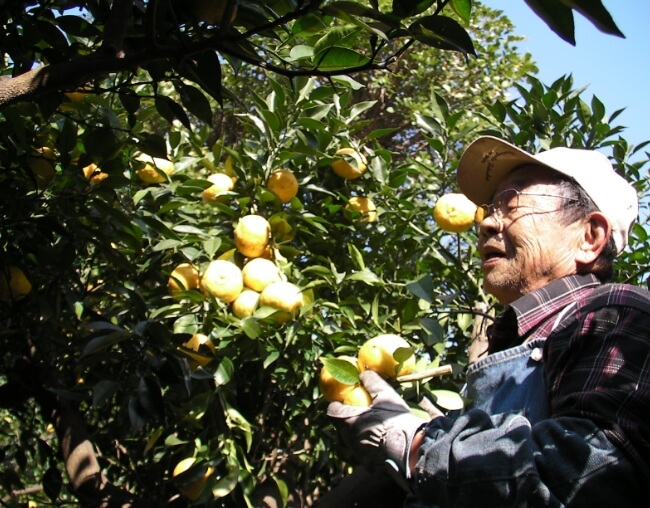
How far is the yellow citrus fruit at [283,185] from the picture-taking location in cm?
242

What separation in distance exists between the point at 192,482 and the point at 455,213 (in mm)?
1015

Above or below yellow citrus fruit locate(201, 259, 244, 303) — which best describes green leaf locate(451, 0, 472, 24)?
above

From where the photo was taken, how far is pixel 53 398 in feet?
7.50

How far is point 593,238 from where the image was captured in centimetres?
171

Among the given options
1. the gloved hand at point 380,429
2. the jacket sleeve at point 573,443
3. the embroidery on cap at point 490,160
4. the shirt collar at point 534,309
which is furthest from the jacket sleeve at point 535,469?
the embroidery on cap at point 490,160

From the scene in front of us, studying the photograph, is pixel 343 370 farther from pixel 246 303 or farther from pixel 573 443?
pixel 573 443

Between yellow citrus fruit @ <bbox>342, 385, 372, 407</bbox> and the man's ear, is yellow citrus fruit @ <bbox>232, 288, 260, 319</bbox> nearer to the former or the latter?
yellow citrus fruit @ <bbox>342, 385, 372, 407</bbox>

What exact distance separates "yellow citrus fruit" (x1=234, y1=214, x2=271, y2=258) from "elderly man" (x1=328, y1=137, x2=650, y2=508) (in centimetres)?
67

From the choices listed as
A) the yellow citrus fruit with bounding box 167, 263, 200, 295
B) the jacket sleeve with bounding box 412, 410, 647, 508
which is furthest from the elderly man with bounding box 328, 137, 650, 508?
the yellow citrus fruit with bounding box 167, 263, 200, 295

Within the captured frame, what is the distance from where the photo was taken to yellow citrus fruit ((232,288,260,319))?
7.23ft

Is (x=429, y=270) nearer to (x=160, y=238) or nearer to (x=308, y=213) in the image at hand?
(x=308, y=213)

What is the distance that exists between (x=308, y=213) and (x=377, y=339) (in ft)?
2.49

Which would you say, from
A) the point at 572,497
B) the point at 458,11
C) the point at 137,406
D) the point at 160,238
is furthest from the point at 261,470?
the point at 458,11

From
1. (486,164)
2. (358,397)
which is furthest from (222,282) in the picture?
(486,164)
